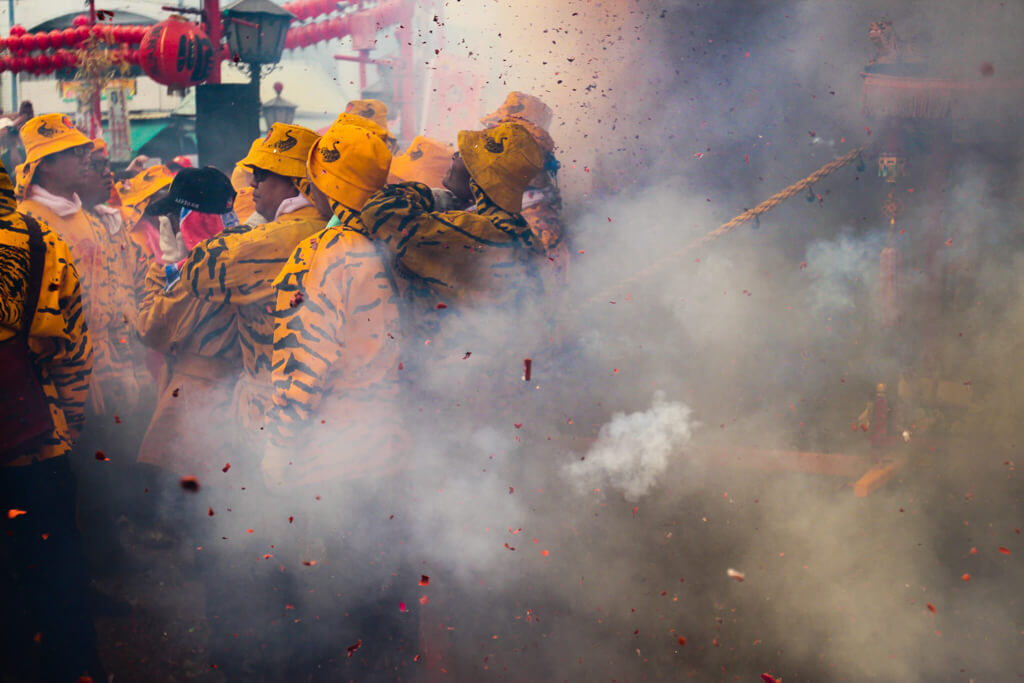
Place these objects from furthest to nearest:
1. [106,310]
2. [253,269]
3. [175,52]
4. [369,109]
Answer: [175,52]
[369,109]
[106,310]
[253,269]

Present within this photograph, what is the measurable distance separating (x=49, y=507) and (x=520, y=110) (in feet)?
9.67

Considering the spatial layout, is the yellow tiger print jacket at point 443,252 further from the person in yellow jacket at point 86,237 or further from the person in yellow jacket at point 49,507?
the person in yellow jacket at point 86,237

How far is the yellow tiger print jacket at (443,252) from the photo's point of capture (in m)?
2.47

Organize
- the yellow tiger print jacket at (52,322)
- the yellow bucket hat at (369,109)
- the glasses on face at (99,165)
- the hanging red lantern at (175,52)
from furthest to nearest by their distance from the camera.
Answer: the hanging red lantern at (175,52) → the yellow bucket hat at (369,109) → the glasses on face at (99,165) → the yellow tiger print jacket at (52,322)

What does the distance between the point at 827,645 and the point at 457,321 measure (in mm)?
2155

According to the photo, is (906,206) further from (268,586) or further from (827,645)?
(268,586)

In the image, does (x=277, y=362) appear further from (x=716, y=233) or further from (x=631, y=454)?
(x=716, y=233)

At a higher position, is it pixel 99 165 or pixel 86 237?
pixel 99 165

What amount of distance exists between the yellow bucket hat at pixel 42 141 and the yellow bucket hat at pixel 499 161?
1.92 metres

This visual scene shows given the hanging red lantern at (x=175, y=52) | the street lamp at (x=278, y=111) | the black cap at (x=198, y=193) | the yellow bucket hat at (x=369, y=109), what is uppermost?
the black cap at (x=198, y=193)

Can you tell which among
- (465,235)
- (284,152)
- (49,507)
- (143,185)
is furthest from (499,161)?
(143,185)

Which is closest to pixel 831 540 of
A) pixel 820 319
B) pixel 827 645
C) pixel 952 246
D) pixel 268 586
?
pixel 827 645

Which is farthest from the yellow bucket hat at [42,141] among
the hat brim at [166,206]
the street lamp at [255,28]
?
the street lamp at [255,28]

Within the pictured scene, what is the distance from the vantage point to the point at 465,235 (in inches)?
101
